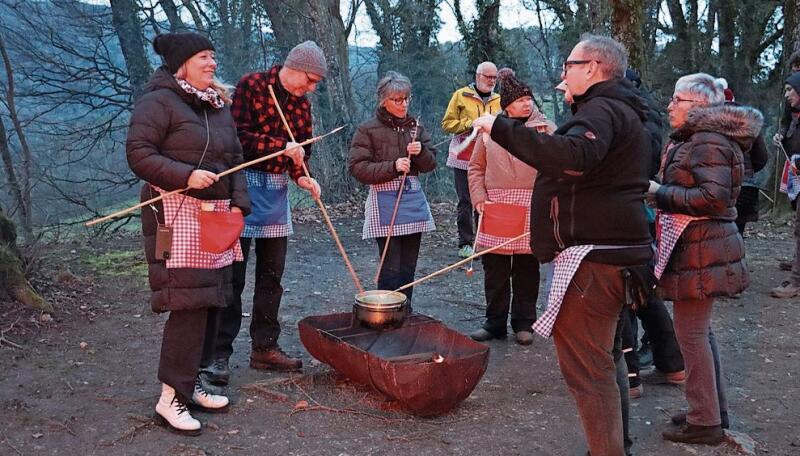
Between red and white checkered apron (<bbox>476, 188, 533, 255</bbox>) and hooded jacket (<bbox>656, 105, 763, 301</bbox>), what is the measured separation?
1282 millimetres

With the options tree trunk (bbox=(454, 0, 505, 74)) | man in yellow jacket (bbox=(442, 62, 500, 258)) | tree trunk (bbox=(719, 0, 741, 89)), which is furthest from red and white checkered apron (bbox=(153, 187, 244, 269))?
tree trunk (bbox=(719, 0, 741, 89))

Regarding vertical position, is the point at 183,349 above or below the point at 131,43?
below

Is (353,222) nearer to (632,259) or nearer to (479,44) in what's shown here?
(479,44)

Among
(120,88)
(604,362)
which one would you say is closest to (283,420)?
(604,362)

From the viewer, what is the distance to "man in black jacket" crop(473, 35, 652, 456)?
258 centimetres

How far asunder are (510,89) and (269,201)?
Result: 1605mm

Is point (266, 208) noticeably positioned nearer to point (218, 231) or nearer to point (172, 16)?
point (218, 231)

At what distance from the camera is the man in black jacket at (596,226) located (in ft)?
8.46

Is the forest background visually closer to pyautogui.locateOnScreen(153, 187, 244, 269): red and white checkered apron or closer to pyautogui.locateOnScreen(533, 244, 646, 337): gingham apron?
pyautogui.locateOnScreen(153, 187, 244, 269): red and white checkered apron


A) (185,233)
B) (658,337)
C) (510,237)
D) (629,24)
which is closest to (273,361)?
(185,233)

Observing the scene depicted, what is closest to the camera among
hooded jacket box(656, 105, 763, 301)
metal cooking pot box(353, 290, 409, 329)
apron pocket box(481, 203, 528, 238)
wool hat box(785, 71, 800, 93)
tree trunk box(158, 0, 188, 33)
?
hooded jacket box(656, 105, 763, 301)

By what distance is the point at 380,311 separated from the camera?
382 cm

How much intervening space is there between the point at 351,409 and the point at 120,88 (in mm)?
8223

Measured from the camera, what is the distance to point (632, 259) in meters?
2.68
